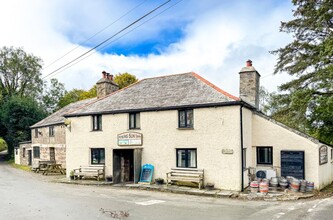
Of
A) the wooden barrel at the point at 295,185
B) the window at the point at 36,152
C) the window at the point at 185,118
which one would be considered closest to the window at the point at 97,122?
the window at the point at 185,118

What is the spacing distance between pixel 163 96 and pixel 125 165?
18.4 feet

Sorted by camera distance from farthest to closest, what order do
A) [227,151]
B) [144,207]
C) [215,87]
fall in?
1. [215,87]
2. [227,151]
3. [144,207]

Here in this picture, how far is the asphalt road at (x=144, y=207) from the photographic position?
10.4 metres

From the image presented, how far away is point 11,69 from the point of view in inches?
1918

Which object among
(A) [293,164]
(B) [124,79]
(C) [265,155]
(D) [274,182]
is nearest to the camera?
(D) [274,182]

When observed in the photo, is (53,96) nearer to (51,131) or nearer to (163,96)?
(51,131)

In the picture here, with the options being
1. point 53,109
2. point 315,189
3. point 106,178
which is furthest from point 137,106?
point 53,109

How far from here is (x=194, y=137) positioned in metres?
16.9

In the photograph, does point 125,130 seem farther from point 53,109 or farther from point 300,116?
point 53,109

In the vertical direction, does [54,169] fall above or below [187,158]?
below

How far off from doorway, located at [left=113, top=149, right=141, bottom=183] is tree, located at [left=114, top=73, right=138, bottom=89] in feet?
99.7

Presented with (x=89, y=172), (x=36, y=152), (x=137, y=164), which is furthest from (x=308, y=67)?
(x=36, y=152)

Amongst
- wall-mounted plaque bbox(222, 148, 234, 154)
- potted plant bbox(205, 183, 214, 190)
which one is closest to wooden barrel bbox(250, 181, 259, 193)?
wall-mounted plaque bbox(222, 148, 234, 154)

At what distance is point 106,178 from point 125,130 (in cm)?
360
